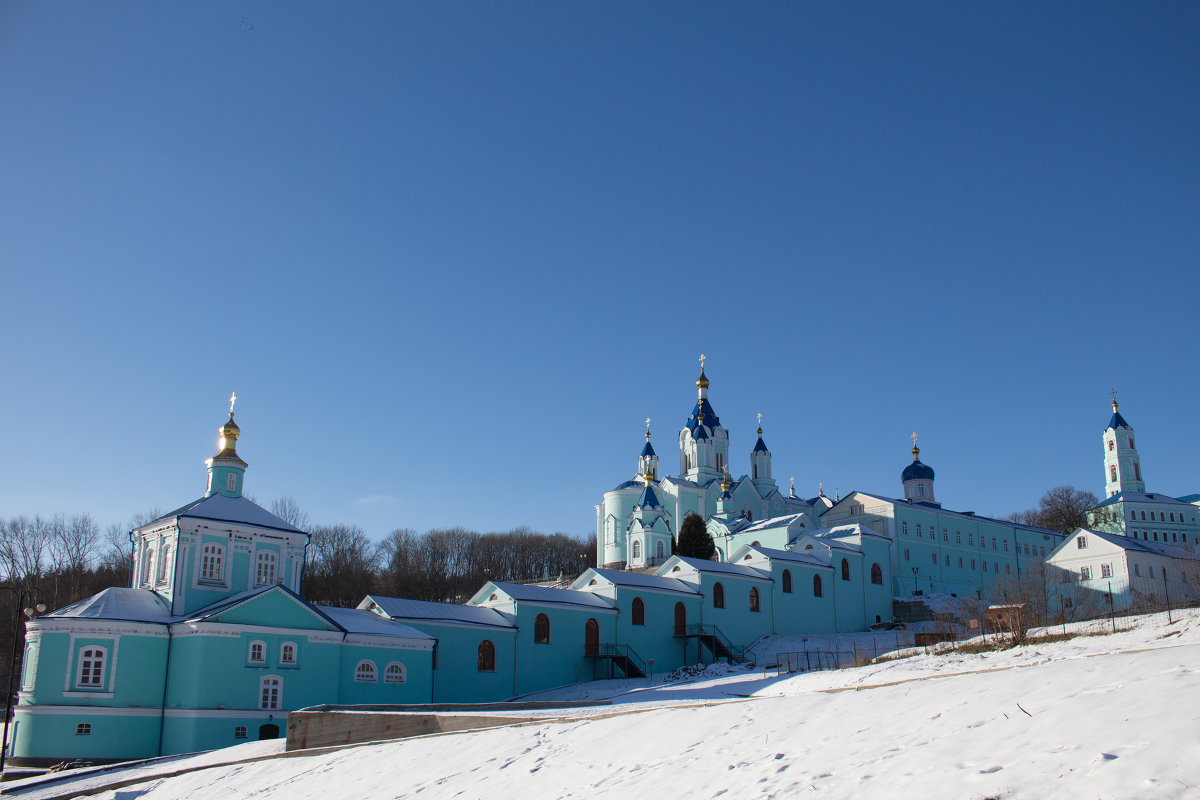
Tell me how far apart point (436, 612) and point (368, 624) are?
3131 millimetres

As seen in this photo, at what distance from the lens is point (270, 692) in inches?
1056

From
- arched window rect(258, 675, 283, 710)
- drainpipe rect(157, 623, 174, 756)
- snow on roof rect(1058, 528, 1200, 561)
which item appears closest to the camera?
drainpipe rect(157, 623, 174, 756)

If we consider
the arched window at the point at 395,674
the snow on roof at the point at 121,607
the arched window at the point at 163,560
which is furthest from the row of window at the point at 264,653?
the arched window at the point at 163,560

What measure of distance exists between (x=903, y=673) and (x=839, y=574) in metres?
23.8

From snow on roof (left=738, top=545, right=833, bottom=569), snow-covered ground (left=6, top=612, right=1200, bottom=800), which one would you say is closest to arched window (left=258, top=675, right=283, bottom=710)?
snow-covered ground (left=6, top=612, right=1200, bottom=800)

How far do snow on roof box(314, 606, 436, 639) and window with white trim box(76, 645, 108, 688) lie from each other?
5.98 metres

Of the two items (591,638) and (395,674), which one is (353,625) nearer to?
(395,674)

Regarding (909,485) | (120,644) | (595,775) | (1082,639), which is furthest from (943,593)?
(595,775)

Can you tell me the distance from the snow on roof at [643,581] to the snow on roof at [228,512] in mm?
12352

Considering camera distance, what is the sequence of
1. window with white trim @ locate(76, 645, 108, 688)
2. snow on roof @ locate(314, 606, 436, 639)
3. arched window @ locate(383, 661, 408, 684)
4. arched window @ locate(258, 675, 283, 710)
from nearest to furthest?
window with white trim @ locate(76, 645, 108, 688) < arched window @ locate(258, 675, 283, 710) < snow on roof @ locate(314, 606, 436, 639) < arched window @ locate(383, 661, 408, 684)

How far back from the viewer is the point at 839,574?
45312mm

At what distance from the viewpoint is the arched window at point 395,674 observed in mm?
29266

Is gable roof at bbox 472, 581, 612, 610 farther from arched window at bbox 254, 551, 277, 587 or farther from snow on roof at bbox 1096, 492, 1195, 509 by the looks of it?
snow on roof at bbox 1096, 492, 1195, 509

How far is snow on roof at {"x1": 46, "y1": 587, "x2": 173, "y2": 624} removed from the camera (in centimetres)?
2642
